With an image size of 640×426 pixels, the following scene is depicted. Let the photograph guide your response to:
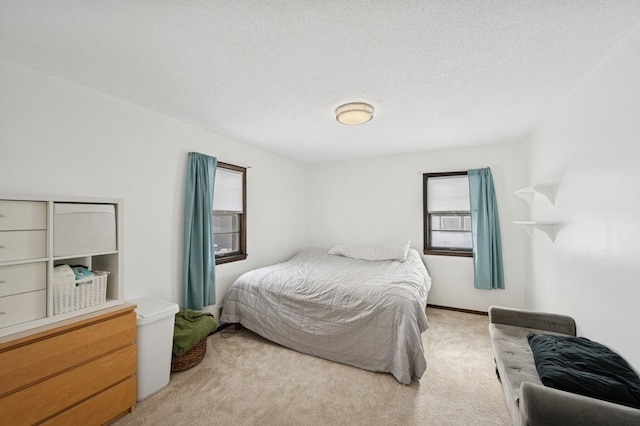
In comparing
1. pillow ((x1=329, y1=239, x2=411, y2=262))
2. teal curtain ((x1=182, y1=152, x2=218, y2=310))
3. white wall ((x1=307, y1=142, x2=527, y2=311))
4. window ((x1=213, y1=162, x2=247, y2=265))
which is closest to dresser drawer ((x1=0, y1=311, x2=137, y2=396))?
teal curtain ((x1=182, y1=152, x2=218, y2=310))

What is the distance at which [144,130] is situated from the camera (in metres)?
2.49

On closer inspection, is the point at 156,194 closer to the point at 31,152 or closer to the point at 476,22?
the point at 31,152

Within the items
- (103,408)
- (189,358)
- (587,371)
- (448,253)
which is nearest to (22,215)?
(103,408)

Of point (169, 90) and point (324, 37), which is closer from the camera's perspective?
point (324, 37)

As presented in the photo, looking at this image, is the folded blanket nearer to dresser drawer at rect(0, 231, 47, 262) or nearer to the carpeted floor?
dresser drawer at rect(0, 231, 47, 262)

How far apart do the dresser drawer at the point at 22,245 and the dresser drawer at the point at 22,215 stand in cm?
4

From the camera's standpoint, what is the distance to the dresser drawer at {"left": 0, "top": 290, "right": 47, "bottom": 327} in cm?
145

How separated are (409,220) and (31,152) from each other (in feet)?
13.8

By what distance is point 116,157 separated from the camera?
2287mm

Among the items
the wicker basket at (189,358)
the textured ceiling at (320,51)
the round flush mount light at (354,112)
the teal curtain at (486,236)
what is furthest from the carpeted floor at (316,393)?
the textured ceiling at (320,51)

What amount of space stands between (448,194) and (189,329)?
3.82 m

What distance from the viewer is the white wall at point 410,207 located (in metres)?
3.63

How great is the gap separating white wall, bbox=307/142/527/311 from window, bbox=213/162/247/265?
1.65 meters

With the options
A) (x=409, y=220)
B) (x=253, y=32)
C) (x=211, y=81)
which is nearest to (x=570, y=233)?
(x=409, y=220)
